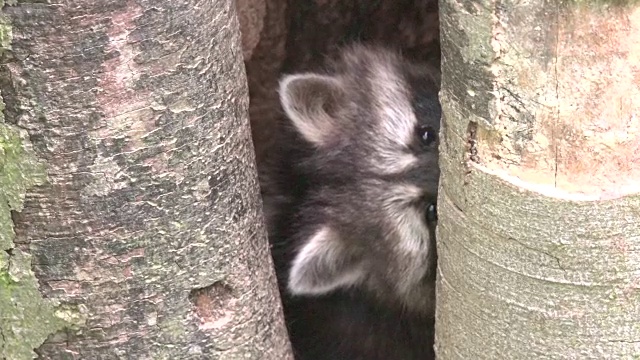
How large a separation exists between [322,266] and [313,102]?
56cm

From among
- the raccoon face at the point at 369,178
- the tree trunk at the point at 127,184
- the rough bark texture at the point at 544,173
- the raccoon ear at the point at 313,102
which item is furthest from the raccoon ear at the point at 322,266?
the rough bark texture at the point at 544,173

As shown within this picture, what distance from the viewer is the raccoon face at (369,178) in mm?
3113

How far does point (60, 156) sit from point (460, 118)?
76 centimetres

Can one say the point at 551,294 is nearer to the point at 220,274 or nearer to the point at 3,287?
the point at 220,274

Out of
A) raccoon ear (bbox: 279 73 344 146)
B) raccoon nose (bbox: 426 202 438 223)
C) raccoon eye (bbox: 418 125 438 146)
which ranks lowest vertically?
raccoon nose (bbox: 426 202 438 223)

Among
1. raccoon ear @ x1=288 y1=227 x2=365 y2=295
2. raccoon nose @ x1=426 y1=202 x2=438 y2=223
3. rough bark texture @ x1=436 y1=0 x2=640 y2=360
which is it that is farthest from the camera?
raccoon ear @ x1=288 y1=227 x2=365 y2=295

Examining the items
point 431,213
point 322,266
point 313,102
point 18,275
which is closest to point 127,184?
point 18,275

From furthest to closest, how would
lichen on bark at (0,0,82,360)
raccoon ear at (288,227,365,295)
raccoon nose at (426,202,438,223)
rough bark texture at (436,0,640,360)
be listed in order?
raccoon ear at (288,227,365,295) < raccoon nose at (426,202,438,223) < lichen on bark at (0,0,82,360) < rough bark texture at (436,0,640,360)

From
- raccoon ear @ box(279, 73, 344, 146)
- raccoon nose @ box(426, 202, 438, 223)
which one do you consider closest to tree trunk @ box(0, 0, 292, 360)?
raccoon nose @ box(426, 202, 438, 223)

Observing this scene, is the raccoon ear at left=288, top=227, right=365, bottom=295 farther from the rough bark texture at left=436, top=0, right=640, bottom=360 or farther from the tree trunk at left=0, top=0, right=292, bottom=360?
the rough bark texture at left=436, top=0, right=640, bottom=360

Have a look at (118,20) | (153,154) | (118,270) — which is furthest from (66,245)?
(118,20)

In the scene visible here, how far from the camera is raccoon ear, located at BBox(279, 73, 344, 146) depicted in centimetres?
338

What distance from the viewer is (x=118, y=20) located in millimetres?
1802

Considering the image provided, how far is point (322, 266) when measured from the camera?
3.31 metres
